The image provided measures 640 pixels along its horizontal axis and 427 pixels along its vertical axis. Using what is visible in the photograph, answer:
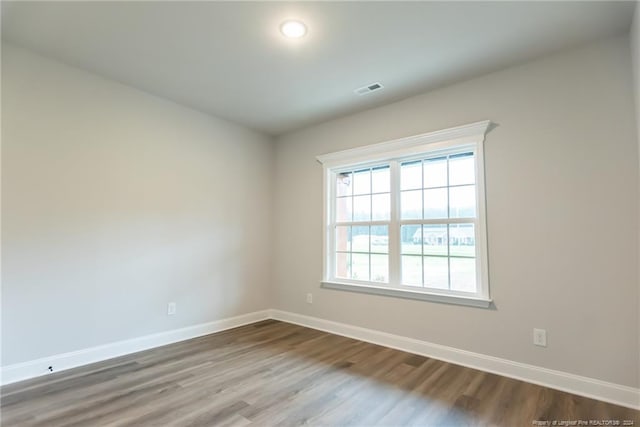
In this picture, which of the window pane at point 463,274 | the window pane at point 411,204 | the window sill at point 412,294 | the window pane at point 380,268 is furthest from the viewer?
the window pane at point 380,268

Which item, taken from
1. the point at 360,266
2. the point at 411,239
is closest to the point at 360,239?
the point at 360,266

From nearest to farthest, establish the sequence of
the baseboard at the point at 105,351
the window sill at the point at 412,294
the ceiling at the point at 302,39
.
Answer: the ceiling at the point at 302,39 → the baseboard at the point at 105,351 → the window sill at the point at 412,294

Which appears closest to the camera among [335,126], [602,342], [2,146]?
[602,342]

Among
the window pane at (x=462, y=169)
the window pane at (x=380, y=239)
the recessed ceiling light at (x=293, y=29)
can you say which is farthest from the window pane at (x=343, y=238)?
the recessed ceiling light at (x=293, y=29)

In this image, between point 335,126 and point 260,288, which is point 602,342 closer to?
point 335,126

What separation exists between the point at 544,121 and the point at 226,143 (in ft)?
11.2

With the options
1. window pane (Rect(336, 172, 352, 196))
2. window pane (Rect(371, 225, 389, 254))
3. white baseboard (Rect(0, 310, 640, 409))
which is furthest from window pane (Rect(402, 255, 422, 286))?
window pane (Rect(336, 172, 352, 196))

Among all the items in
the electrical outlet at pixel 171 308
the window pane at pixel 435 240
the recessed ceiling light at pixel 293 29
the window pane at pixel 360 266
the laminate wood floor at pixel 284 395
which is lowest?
the laminate wood floor at pixel 284 395

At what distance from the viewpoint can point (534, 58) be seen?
8.65ft

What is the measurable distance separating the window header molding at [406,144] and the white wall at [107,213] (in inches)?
52.6

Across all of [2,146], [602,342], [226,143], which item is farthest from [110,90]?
[602,342]

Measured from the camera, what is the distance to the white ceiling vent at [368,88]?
3.14m

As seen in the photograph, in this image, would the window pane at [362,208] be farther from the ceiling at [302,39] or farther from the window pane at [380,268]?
the ceiling at [302,39]

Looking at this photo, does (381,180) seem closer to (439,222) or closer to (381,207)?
(381,207)
